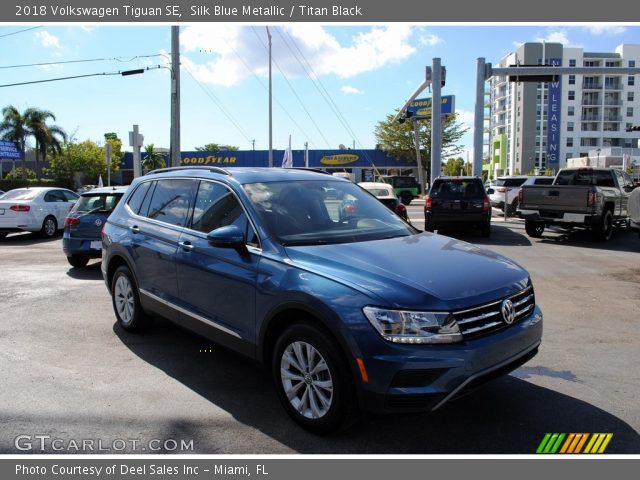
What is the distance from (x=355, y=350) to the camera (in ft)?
10.6

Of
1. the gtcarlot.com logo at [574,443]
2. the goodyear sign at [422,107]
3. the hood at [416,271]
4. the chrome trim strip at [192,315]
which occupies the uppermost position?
A: the goodyear sign at [422,107]

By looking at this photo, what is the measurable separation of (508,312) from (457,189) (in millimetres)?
11588

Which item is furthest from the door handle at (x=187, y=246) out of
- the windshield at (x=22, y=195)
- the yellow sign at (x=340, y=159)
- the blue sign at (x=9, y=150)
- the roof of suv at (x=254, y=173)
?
the blue sign at (x=9, y=150)

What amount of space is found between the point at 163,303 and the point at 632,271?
8.54 m

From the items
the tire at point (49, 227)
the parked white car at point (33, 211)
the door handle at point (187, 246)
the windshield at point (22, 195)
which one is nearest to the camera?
the door handle at point (187, 246)

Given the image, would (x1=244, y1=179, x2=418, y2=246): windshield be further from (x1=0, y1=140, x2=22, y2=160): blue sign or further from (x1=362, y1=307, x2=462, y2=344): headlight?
(x1=0, y1=140, x2=22, y2=160): blue sign

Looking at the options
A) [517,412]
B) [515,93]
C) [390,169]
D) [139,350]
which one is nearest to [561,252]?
[517,412]

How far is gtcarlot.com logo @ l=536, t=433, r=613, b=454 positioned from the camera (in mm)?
3463

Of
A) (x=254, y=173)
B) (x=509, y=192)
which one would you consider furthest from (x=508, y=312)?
(x=509, y=192)

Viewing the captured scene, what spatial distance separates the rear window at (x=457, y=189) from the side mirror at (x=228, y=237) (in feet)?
37.5

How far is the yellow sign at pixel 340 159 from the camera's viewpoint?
55.6 m

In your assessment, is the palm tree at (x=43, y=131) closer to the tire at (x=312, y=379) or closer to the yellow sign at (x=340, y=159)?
the yellow sign at (x=340, y=159)

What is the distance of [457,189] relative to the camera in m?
14.8

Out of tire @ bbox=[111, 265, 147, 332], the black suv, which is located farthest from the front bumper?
the black suv
